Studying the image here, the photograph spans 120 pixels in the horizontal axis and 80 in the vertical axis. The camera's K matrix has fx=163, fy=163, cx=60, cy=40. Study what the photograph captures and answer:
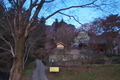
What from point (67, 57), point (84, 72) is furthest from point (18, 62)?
point (67, 57)

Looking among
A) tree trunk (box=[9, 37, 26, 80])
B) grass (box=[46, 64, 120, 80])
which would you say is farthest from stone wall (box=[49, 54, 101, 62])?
tree trunk (box=[9, 37, 26, 80])

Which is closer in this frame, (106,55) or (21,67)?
(21,67)

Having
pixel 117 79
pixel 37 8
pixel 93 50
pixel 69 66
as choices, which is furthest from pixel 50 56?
pixel 37 8

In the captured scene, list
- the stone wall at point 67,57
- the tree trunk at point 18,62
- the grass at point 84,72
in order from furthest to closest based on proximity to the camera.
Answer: the stone wall at point 67,57 → the grass at point 84,72 → the tree trunk at point 18,62

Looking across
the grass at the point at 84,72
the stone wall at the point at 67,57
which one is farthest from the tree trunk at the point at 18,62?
the stone wall at the point at 67,57

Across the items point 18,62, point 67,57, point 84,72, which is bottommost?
point 84,72

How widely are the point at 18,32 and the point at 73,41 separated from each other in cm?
4968

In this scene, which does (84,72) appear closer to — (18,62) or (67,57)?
(67,57)

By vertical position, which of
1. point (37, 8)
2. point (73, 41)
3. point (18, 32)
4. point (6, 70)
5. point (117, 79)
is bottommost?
point (117, 79)

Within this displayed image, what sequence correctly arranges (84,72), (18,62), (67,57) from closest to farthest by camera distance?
(18,62)
(84,72)
(67,57)

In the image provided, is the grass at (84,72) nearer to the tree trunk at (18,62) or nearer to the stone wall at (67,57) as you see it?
the stone wall at (67,57)

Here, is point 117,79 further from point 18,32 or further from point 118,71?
point 18,32

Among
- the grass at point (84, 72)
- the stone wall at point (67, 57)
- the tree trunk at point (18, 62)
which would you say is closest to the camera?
the tree trunk at point (18, 62)

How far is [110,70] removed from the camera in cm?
2578
